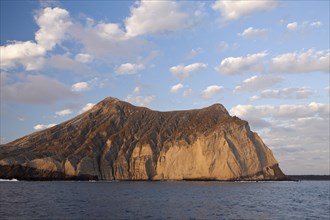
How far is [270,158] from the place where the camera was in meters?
154

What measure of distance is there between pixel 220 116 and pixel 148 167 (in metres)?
41.4

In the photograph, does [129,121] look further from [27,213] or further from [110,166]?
[27,213]

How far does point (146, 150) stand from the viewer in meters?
167

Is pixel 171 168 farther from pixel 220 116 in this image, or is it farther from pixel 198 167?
pixel 220 116

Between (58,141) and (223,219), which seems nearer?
(223,219)

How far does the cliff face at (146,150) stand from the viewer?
14875 cm

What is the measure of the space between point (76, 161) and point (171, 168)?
3967cm

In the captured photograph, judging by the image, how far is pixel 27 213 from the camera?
4047cm

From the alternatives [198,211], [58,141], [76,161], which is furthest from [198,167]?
[198,211]

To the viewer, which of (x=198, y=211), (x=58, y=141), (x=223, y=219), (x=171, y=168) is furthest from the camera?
(x=58, y=141)

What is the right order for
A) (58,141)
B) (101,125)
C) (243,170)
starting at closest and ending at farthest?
(243,170)
(58,141)
(101,125)

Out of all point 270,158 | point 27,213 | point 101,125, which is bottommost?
point 27,213

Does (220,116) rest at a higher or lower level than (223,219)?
higher

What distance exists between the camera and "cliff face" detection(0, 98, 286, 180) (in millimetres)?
148750
